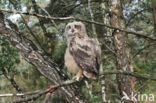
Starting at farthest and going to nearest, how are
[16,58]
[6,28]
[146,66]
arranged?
[146,66] → [16,58] → [6,28]

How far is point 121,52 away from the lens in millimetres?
4531

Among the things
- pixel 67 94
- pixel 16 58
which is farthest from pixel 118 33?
pixel 16 58

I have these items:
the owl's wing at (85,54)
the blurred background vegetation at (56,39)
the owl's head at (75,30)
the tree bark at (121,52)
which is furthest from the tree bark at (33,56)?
the blurred background vegetation at (56,39)

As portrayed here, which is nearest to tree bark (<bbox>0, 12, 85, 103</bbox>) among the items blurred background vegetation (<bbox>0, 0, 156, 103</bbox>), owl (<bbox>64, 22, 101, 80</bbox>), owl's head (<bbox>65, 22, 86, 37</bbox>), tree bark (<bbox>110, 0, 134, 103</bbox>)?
owl (<bbox>64, 22, 101, 80</bbox>)

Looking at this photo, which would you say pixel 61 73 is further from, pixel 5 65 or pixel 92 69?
pixel 5 65

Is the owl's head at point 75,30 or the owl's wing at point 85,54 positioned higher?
the owl's head at point 75,30

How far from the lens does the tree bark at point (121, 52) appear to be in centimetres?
446

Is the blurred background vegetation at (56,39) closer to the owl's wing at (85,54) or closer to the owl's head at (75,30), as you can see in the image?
the owl's head at (75,30)

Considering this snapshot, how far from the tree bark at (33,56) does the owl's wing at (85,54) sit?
0.53 m

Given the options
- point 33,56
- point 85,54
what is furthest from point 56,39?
point 85,54

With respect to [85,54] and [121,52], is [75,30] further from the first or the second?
[121,52]

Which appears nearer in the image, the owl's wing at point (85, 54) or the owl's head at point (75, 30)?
the owl's wing at point (85, 54)

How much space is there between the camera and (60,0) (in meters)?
7.18

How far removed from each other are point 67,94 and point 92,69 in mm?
790
